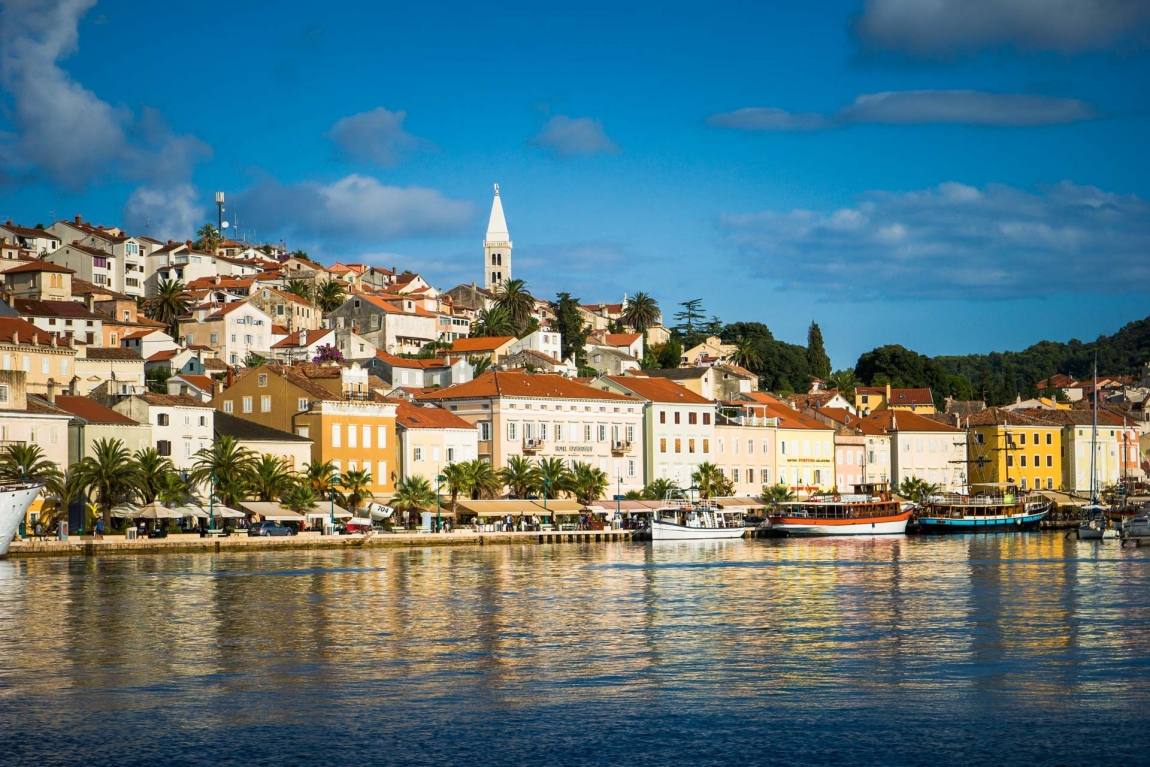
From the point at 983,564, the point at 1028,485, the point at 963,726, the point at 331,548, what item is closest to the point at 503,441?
the point at 331,548

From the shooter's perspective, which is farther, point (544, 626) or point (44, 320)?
point (44, 320)

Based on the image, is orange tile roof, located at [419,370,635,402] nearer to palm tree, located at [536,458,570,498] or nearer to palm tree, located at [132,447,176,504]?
palm tree, located at [536,458,570,498]

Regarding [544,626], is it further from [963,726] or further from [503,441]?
[503,441]

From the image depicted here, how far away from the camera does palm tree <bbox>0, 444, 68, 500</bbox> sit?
232 feet

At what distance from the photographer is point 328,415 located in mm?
88125

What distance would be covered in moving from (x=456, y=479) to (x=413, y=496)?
374 cm

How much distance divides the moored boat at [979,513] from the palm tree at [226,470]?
50284 mm

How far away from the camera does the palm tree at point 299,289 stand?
16152 centimetres

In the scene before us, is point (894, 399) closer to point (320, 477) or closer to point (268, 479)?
point (320, 477)

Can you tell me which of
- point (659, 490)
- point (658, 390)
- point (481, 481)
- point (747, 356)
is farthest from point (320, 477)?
point (747, 356)

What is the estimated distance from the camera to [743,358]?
168 metres

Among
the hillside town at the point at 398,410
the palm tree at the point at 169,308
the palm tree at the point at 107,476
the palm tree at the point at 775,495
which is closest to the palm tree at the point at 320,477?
the hillside town at the point at 398,410

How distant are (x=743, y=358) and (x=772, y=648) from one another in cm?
13386

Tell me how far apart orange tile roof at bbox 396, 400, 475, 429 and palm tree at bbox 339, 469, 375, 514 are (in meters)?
6.03
